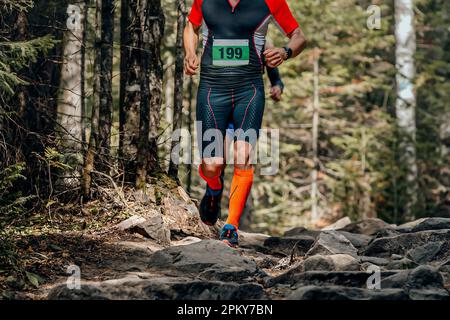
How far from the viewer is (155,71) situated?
38.4ft

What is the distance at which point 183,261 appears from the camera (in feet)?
25.1

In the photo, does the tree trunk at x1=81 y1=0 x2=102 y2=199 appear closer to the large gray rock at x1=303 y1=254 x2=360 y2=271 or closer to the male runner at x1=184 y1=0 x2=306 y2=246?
the male runner at x1=184 y1=0 x2=306 y2=246

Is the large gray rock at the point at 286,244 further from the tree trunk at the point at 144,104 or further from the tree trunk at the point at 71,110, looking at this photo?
the tree trunk at the point at 71,110

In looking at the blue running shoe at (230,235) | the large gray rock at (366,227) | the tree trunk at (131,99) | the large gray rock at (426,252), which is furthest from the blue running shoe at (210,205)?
the large gray rock at (366,227)

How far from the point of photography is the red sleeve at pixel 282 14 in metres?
8.53

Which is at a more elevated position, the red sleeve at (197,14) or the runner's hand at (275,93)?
the red sleeve at (197,14)

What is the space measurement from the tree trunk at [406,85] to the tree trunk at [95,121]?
13485 mm

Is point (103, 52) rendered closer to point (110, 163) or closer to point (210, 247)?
point (110, 163)

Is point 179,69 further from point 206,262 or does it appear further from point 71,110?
point 206,262

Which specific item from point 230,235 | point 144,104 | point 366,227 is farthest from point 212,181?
point 366,227

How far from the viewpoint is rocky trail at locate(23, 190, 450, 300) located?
20.1 feet

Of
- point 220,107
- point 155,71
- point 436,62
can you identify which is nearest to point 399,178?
point 436,62

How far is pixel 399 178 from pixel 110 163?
1364 cm

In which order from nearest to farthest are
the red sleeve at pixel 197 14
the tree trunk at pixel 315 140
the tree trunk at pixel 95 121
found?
the red sleeve at pixel 197 14 < the tree trunk at pixel 95 121 < the tree trunk at pixel 315 140
